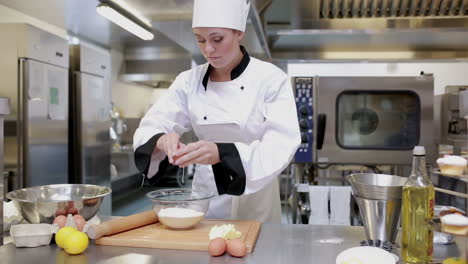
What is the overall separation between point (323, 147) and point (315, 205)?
362mm

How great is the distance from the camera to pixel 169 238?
1071 millimetres

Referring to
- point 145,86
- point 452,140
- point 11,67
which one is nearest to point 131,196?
point 145,86

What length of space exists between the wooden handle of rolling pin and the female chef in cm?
14

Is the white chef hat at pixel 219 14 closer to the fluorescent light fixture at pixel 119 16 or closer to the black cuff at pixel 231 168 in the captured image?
the black cuff at pixel 231 168

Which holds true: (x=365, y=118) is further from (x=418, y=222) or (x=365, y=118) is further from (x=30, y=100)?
(x=30, y=100)

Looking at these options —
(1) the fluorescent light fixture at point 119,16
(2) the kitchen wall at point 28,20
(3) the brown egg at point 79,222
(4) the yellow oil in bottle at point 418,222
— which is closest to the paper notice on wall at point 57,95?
(1) the fluorescent light fixture at point 119,16

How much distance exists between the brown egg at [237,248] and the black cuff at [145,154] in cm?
42

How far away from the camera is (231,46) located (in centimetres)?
131

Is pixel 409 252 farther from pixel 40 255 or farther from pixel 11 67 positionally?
pixel 11 67

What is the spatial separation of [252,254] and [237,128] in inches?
20.8

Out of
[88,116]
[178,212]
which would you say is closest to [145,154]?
[178,212]

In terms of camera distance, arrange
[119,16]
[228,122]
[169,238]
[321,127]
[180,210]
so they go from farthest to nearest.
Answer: [119,16] → [321,127] → [228,122] → [180,210] → [169,238]

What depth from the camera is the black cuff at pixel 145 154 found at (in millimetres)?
1248

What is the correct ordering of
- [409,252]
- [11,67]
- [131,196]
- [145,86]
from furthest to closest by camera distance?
[145,86] < [131,196] < [11,67] < [409,252]
